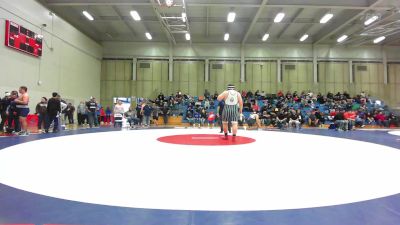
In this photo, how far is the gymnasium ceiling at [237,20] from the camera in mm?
14758

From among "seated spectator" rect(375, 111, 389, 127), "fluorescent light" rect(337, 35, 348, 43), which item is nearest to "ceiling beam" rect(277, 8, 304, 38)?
"fluorescent light" rect(337, 35, 348, 43)

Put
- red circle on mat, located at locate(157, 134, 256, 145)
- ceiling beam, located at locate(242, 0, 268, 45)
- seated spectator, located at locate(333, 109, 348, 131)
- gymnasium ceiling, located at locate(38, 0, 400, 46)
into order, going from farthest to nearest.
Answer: gymnasium ceiling, located at locate(38, 0, 400, 46), ceiling beam, located at locate(242, 0, 268, 45), seated spectator, located at locate(333, 109, 348, 131), red circle on mat, located at locate(157, 134, 256, 145)

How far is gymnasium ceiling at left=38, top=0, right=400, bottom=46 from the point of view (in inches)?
581

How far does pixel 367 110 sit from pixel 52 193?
2269 cm

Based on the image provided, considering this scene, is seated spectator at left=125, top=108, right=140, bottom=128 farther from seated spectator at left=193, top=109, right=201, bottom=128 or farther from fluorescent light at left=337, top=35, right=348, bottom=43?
fluorescent light at left=337, top=35, right=348, bottom=43

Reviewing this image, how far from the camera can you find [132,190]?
107 inches

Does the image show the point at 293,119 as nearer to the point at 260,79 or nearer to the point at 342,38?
the point at 260,79

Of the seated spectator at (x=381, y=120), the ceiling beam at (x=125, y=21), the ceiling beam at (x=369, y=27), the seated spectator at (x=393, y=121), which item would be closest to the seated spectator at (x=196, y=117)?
the ceiling beam at (x=125, y=21)

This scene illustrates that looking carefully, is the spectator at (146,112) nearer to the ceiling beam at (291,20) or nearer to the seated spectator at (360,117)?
the ceiling beam at (291,20)

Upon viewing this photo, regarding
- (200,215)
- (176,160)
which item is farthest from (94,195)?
(176,160)

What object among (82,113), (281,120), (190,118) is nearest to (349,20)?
(281,120)

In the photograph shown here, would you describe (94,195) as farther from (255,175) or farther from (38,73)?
(38,73)

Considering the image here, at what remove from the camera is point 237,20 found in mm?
19250

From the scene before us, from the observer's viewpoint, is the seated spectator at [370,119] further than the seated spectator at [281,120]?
Yes
